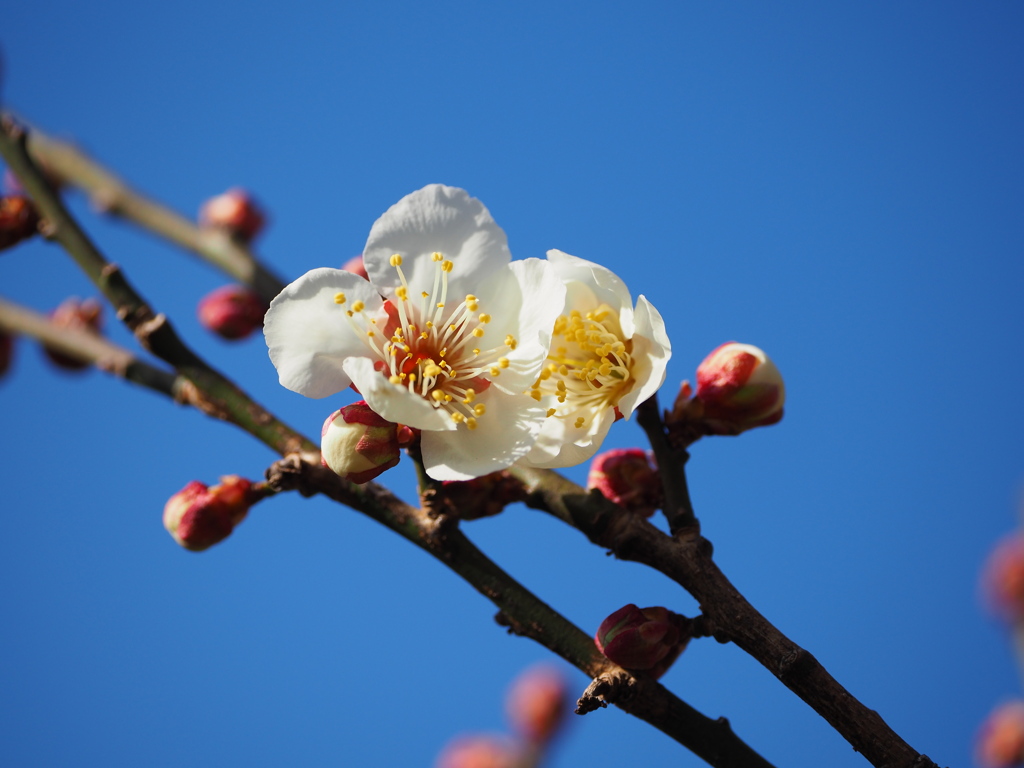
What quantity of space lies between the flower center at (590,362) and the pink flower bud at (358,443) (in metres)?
0.30

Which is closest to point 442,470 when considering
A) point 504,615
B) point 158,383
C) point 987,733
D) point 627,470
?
point 504,615

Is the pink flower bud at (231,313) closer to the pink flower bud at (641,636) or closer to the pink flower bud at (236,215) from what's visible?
the pink flower bud at (236,215)

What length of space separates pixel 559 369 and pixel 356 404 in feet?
1.16

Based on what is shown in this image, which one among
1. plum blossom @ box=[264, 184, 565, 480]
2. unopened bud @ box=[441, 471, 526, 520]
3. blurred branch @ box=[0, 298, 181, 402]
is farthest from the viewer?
blurred branch @ box=[0, 298, 181, 402]

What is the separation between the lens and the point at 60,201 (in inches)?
57.6

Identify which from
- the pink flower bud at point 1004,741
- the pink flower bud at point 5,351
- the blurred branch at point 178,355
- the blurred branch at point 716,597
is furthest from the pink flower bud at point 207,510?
the pink flower bud at point 1004,741

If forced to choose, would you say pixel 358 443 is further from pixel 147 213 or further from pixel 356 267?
pixel 147 213

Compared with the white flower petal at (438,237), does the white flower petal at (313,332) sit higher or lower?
lower

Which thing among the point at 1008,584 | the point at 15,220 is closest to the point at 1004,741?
the point at 1008,584

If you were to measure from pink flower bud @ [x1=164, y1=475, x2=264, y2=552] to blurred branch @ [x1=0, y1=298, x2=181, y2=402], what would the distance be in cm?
18

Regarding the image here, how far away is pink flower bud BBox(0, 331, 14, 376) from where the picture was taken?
2.25m

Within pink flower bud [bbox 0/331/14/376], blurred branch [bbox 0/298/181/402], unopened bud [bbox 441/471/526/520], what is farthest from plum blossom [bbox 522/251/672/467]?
pink flower bud [bbox 0/331/14/376]

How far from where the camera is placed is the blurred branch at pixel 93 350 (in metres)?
1.46

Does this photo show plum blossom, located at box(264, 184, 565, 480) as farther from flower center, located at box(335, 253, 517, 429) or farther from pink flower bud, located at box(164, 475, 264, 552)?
pink flower bud, located at box(164, 475, 264, 552)
